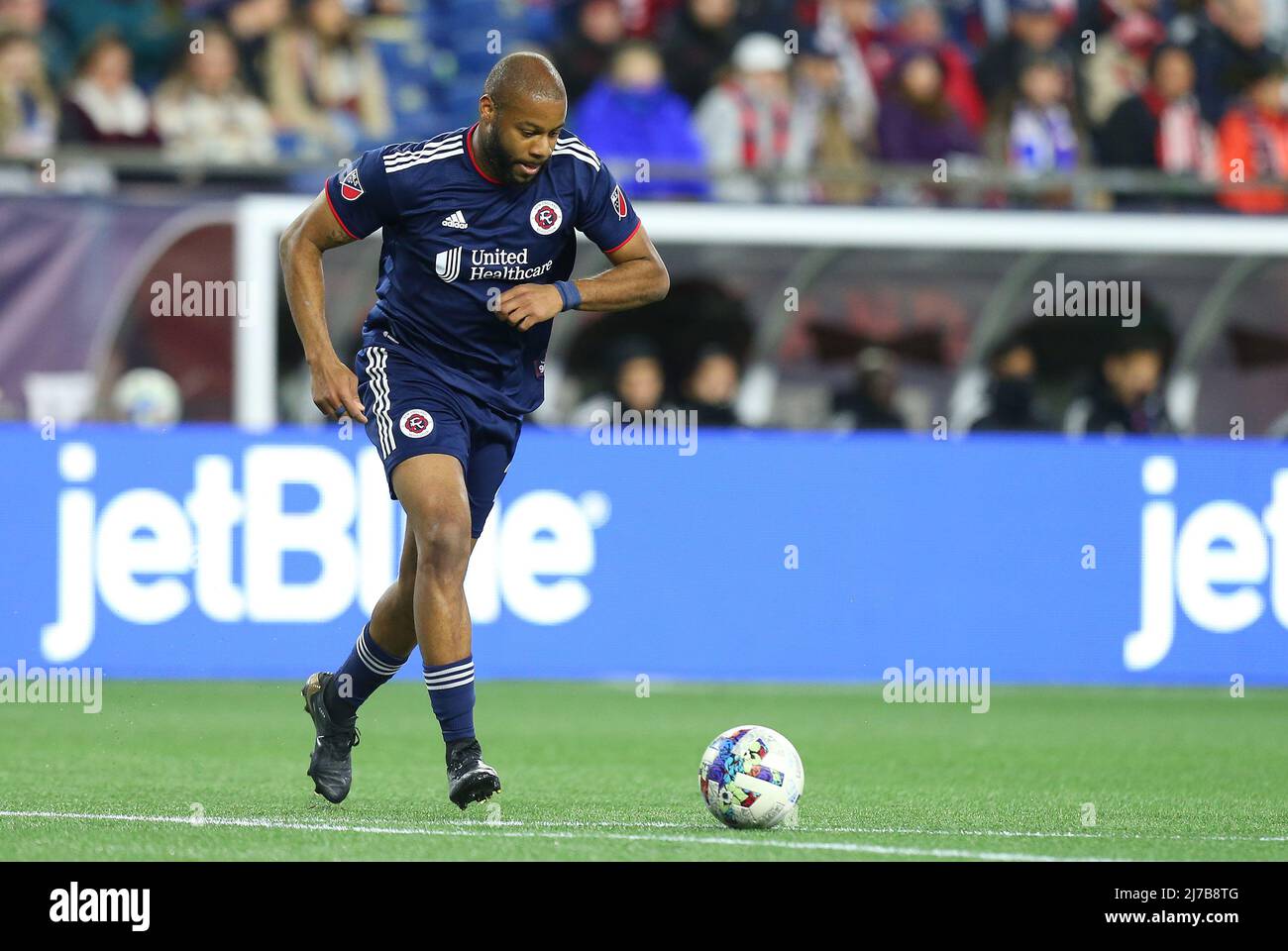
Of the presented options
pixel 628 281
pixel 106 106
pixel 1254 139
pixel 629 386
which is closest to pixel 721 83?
pixel 629 386

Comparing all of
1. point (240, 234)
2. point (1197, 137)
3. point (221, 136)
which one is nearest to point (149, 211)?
point (240, 234)

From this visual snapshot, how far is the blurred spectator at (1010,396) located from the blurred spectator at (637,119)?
236 centimetres

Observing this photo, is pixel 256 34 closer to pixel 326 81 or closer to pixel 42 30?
pixel 326 81

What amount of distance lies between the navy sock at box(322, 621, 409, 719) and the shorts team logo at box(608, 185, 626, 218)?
1568 millimetres

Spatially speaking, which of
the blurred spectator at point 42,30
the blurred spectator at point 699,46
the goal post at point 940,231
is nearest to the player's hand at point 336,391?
the goal post at point 940,231

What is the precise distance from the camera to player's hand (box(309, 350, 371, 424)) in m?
6.65

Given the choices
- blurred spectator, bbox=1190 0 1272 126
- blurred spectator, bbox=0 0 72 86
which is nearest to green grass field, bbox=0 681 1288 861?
blurred spectator, bbox=0 0 72 86

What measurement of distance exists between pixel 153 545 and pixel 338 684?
173 inches

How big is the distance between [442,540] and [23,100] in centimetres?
848

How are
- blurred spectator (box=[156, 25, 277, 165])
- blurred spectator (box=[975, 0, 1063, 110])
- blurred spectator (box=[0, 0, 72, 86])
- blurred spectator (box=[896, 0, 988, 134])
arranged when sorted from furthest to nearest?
1. blurred spectator (box=[896, 0, 988, 134])
2. blurred spectator (box=[975, 0, 1063, 110])
3. blurred spectator (box=[0, 0, 72, 86])
4. blurred spectator (box=[156, 25, 277, 165])

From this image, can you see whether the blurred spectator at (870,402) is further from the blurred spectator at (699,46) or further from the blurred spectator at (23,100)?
the blurred spectator at (23,100)

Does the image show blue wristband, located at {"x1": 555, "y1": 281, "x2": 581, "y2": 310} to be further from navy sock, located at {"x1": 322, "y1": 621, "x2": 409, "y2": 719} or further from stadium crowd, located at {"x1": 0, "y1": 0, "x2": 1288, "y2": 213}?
stadium crowd, located at {"x1": 0, "y1": 0, "x2": 1288, "y2": 213}

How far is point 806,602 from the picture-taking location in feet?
38.8

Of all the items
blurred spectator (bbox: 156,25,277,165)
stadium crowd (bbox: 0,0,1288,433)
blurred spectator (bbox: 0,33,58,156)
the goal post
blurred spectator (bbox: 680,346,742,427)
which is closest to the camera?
blurred spectator (bbox: 680,346,742,427)
